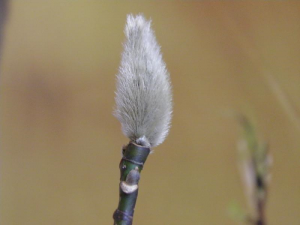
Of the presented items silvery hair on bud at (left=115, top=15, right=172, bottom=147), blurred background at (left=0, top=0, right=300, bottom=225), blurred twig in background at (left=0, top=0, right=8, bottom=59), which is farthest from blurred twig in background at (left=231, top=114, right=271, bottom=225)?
blurred twig in background at (left=0, top=0, right=8, bottom=59)

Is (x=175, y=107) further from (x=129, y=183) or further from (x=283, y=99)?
(x=129, y=183)

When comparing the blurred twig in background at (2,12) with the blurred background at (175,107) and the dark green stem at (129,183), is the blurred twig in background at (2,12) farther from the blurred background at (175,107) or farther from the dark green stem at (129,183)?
the dark green stem at (129,183)

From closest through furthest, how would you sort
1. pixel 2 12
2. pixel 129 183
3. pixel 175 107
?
pixel 129 183 < pixel 2 12 < pixel 175 107

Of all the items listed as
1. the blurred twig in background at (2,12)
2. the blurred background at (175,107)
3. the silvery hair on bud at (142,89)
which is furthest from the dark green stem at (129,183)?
the blurred twig in background at (2,12)

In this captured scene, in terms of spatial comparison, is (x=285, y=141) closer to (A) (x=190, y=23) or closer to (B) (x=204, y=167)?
(B) (x=204, y=167)

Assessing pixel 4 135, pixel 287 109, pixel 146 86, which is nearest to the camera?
pixel 146 86

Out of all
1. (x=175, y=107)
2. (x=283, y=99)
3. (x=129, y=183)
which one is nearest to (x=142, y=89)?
(x=129, y=183)

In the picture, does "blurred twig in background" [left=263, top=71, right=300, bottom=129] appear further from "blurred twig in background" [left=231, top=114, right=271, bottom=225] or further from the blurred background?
"blurred twig in background" [left=231, top=114, right=271, bottom=225]

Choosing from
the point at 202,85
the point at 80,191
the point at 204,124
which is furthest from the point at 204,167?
the point at 80,191
